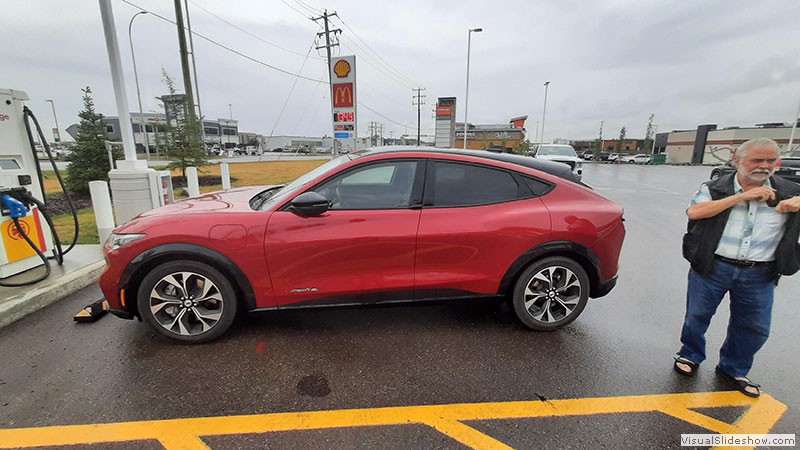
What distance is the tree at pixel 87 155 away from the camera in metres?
10.1

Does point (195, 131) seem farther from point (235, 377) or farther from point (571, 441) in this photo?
point (571, 441)

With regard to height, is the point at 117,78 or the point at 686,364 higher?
the point at 117,78

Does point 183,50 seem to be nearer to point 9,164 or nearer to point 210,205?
point 9,164

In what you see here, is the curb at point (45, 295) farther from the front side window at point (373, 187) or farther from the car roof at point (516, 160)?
the car roof at point (516, 160)

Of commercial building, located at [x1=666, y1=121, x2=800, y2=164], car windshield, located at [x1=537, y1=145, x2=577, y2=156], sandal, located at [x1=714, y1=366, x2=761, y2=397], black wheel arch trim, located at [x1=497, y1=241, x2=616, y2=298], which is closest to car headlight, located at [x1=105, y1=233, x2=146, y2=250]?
black wheel arch trim, located at [x1=497, y1=241, x2=616, y2=298]

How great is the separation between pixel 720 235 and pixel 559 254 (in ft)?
3.43

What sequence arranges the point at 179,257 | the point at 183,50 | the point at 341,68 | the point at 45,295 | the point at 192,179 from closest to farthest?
the point at 179,257 < the point at 45,295 < the point at 192,179 < the point at 341,68 < the point at 183,50

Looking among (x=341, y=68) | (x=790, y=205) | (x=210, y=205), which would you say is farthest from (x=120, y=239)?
(x=341, y=68)

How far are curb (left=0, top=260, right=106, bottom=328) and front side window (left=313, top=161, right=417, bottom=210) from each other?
306 centimetres

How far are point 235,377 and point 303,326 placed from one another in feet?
2.47

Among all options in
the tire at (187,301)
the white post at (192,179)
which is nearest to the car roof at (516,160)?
the tire at (187,301)

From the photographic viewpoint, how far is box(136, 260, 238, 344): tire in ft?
9.01

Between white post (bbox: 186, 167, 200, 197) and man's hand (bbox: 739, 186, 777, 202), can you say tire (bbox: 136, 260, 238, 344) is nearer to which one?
man's hand (bbox: 739, 186, 777, 202)

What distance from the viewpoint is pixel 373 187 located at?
121 inches
